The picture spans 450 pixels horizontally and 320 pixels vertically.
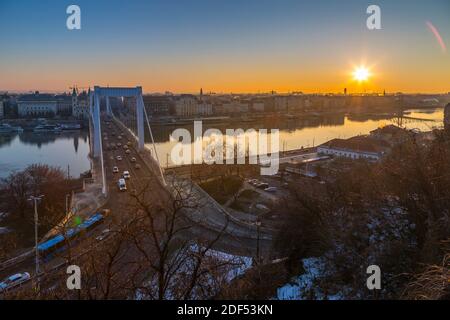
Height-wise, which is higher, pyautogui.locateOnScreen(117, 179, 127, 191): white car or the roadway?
pyautogui.locateOnScreen(117, 179, 127, 191): white car

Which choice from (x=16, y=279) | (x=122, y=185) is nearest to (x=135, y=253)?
(x=16, y=279)

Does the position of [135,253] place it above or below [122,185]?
below

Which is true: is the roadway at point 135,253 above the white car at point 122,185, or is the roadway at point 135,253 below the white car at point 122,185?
below

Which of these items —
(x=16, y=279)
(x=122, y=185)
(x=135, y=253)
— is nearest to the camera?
(x=16, y=279)

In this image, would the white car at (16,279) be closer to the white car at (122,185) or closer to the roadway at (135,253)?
the roadway at (135,253)

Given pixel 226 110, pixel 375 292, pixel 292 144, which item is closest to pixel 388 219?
pixel 375 292

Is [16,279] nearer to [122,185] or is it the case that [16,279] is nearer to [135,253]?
[135,253]

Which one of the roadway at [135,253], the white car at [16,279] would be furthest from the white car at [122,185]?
the white car at [16,279]

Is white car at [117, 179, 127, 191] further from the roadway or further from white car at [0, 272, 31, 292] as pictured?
white car at [0, 272, 31, 292]

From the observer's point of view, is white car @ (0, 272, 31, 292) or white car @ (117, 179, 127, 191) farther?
white car @ (117, 179, 127, 191)

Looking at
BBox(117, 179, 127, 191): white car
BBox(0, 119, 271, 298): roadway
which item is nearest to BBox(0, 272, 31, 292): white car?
BBox(0, 119, 271, 298): roadway

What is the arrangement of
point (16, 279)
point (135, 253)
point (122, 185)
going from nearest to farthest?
point (16, 279) → point (135, 253) → point (122, 185)

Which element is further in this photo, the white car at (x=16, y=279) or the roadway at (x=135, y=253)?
the roadway at (x=135, y=253)
